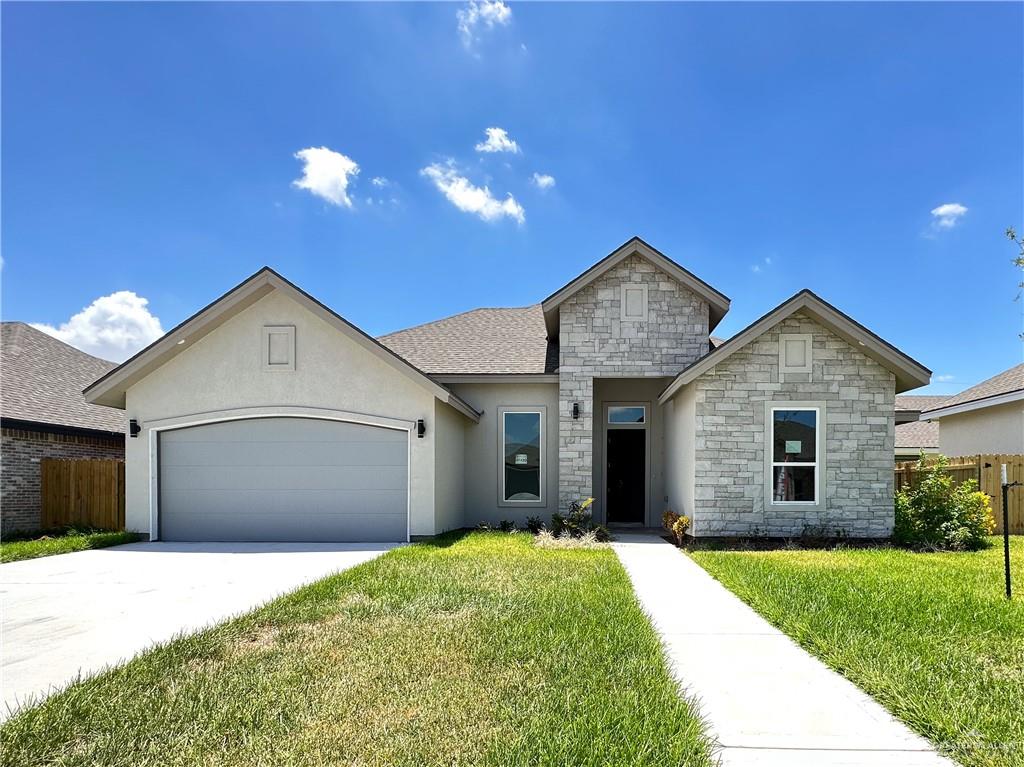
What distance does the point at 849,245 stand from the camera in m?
16.5

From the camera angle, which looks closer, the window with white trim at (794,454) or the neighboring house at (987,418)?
the window with white trim at (794,454)

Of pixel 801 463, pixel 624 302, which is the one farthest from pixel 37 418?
pixel 801 463

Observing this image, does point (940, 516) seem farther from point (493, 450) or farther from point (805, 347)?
point (493, 450)

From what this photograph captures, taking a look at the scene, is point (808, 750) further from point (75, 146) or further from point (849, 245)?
point (849, 245)

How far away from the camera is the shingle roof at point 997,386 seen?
601 inches

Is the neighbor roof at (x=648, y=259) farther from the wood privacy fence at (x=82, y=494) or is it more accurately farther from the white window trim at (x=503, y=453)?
the wood privacy fence at (x=82, y=494)

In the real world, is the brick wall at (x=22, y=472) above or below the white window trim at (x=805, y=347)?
below

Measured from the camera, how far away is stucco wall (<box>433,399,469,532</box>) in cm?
1141

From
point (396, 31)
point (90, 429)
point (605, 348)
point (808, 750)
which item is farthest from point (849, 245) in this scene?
point (90, 429)

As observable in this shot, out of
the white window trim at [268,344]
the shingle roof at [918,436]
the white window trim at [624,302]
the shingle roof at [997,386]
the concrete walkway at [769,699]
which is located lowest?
the concrete walkway at [769,699]

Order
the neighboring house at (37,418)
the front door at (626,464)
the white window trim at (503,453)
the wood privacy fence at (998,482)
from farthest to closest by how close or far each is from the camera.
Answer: the front door at (626,464)
the white window trim at (503,453)
the wood privacy fence at (998,482)
the neighboring house at (37,418)

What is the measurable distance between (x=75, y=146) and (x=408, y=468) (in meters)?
8.88

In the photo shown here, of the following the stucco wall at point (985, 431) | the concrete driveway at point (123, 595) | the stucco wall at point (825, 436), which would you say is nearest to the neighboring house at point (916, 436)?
the stucco wall at point (985, 431)

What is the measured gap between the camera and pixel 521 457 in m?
13.4
